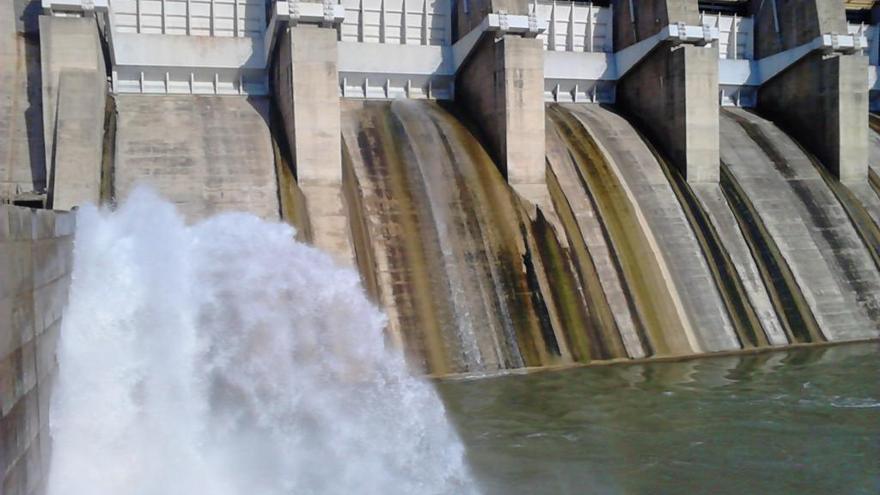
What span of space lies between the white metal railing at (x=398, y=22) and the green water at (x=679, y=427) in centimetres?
1058

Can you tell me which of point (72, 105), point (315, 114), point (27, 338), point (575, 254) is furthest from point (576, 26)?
point (27, 338)

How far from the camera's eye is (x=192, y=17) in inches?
776

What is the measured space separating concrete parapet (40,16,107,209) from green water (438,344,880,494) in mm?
7884

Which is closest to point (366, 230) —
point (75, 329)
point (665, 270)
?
point (665, 270)

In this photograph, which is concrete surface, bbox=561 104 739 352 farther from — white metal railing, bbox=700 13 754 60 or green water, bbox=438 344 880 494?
white metal railing, bbox=700 13 754 60

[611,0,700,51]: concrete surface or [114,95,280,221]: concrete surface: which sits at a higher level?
[611,0,700,51]: concrete surface

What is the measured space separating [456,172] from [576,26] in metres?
7.77

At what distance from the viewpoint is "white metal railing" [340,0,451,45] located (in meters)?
21.1

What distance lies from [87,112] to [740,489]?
13.3m

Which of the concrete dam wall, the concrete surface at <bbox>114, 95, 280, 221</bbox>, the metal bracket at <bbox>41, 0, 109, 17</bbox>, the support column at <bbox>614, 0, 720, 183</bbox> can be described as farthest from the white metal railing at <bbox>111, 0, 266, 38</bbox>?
the support column at <bbox>614, 0, 720, 183</bbox>

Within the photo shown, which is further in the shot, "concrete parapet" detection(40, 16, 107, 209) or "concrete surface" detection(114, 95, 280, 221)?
"concrete surface" detection(114, 95, 280, 221)

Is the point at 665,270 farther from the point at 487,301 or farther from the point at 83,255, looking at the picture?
the point at 83,255

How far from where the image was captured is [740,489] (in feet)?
30.6

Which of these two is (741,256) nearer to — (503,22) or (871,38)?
(503,22)
